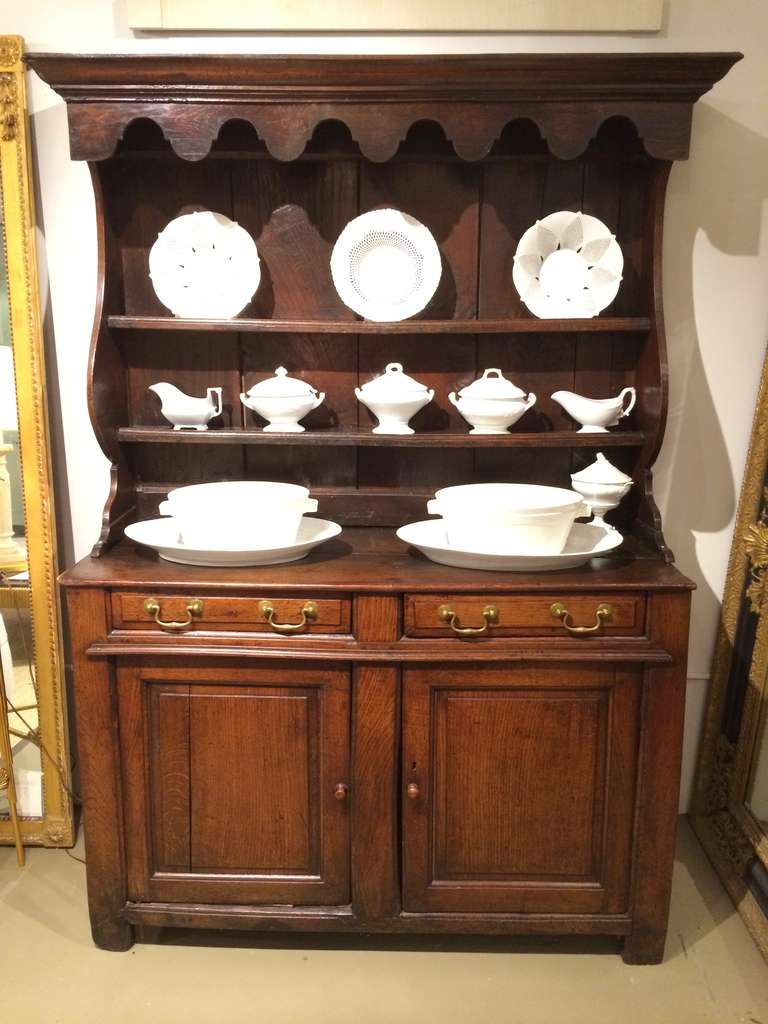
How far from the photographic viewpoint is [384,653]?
6.26ft

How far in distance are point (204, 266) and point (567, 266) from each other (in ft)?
2.90

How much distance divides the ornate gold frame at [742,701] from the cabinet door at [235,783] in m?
1.00

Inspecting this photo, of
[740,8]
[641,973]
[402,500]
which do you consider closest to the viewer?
[641,973]

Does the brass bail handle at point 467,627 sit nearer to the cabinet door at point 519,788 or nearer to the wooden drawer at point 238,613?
the cabinet door at point 519,788

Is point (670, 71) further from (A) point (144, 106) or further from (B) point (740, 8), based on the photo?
(A) point (144, 106)

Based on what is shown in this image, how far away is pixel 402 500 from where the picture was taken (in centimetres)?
234

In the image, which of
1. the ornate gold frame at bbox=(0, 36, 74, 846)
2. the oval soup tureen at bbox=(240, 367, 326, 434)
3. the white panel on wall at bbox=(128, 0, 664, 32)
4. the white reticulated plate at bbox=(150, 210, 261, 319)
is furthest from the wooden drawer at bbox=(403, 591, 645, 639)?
the white panel on wall at bbox=(128, 0, 664, 32)

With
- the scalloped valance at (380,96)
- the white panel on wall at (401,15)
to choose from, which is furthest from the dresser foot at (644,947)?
the white panel on wall at (401,15)

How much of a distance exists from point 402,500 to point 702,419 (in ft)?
2.72

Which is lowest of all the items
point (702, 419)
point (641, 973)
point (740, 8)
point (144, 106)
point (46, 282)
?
point (641, 973)

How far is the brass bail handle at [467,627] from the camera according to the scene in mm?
1898

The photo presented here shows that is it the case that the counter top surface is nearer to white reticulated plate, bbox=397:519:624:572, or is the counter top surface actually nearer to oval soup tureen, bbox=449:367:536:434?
white reticulated plate, bbox=397:519:624:572

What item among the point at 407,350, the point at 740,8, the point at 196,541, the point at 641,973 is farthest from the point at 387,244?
the point at 641,973

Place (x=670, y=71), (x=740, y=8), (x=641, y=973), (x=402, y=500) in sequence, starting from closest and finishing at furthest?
(x=670, y=71), (x=641, y=973), (x=740, y=8), (x=402, y=500)
